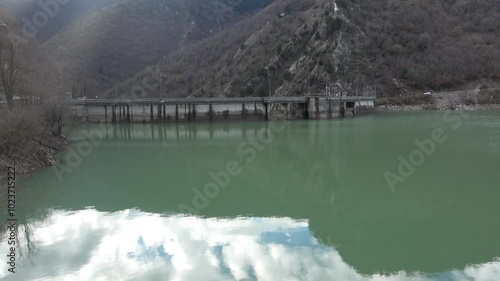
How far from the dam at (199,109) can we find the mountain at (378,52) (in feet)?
48.5

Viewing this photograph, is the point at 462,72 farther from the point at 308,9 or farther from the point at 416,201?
the point at 416,201

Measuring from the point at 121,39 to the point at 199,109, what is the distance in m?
108

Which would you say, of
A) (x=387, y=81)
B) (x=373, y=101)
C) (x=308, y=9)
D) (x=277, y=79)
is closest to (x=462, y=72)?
(x=387, y=81)

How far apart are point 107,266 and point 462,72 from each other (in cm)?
9107

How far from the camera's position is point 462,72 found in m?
88.0

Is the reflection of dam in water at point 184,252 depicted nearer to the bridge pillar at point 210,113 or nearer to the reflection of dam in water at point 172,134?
the reflection of dam in water at point 172,134

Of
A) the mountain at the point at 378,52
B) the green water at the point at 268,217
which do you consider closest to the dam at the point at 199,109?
the mountain at the point at 378,52

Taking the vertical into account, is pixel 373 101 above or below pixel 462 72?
below

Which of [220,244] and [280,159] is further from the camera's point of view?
[280,159]

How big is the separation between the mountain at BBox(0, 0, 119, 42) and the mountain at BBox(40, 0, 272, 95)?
25.0 ft

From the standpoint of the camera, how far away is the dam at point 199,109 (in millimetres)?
67750

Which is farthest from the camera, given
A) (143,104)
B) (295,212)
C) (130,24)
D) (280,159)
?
(130,24)

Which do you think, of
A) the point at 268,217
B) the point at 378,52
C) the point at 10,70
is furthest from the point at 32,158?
the point at 378,52

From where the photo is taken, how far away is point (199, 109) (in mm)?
68000
